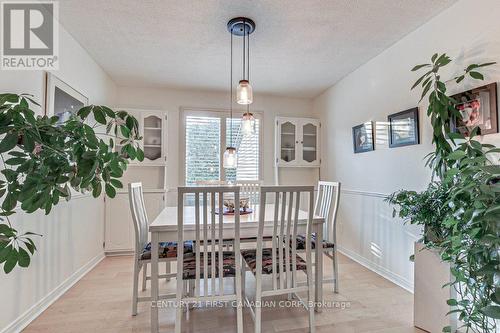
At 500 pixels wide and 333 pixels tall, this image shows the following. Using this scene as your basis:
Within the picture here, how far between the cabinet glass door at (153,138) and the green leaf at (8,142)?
2.74 m

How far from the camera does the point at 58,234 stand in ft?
7.60

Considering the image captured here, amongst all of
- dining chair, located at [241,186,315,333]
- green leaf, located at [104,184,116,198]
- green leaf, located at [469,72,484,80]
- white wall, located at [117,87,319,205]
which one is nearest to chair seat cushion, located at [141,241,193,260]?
dining chair, located at [241,186,315,333]

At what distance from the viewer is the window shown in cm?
403

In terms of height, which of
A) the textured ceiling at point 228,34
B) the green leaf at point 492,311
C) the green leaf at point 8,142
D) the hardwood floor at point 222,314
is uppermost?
the textured ceiling at point 228,34

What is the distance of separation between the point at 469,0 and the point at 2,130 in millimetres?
3025

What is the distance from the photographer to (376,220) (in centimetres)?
292

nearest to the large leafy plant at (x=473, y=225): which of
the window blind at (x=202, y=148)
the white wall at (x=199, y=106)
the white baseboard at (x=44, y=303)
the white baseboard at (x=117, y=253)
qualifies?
the white wall at (x=199, y=106)

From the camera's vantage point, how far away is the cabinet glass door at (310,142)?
13.8 feet

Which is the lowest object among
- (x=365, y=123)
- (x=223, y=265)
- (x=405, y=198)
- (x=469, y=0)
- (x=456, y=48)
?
(x=223, y=265)

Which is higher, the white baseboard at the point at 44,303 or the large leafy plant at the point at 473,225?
the large leafy plant at the point at 473,225

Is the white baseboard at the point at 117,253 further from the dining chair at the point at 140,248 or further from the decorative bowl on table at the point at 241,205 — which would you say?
the decorative bowl on table at the point at 241,205

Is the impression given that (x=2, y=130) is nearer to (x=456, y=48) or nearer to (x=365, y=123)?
(x=456, y=48)

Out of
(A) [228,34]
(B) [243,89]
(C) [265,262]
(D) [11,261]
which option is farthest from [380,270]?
(D) [11,261]

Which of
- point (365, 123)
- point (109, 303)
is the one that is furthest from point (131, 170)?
point (365, 123)
